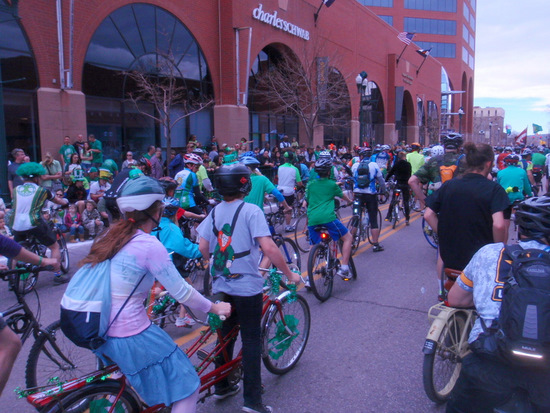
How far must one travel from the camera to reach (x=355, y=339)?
16.4 feet

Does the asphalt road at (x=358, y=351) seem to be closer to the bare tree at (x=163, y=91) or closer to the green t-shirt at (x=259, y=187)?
the green t-shirt at (x=259, y=187)

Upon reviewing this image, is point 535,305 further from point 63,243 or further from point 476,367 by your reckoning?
point 63,243

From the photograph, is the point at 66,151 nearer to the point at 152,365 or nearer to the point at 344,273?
the point at 344,273

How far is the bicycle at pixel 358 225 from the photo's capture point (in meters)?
8.77

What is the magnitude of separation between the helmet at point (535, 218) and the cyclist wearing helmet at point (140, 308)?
5.97 ft

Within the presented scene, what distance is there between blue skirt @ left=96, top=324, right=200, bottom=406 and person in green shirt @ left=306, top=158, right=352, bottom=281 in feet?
13.6

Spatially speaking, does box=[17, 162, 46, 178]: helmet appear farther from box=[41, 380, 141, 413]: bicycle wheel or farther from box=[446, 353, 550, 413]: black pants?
box=[446, 353, 550, 413]: black pants

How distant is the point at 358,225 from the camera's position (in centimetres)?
891

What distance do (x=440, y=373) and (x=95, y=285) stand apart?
2.76m

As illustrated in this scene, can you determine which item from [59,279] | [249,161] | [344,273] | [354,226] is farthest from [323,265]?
[59,279]

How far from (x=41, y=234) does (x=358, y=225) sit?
213 inches

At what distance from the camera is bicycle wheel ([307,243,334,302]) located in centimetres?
602

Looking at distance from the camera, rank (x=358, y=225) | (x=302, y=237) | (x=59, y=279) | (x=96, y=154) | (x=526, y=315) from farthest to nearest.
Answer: (x=96, y=154) → (x=302, y=237) → (x=358, y=225) → (x=59, y=279) → (x=526, y=315)

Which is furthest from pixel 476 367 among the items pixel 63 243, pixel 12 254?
pixel 63 243
